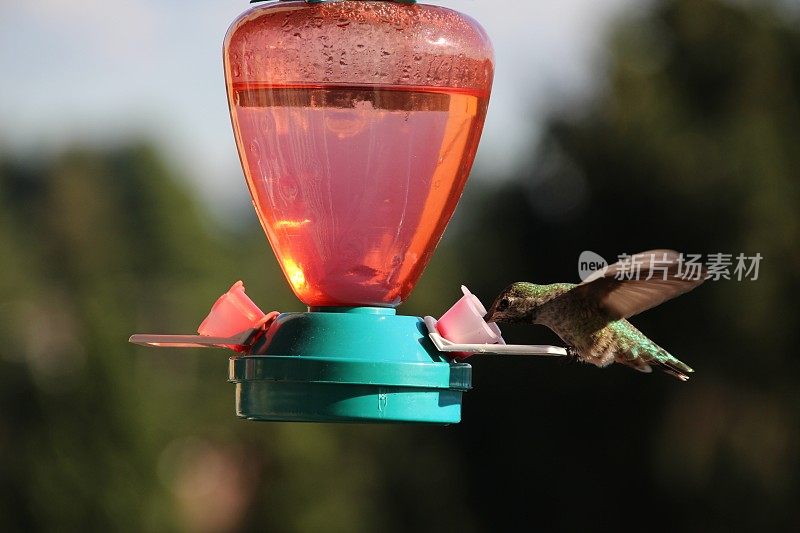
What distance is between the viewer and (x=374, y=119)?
3826 millimetres

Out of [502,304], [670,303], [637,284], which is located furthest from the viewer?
[670,303]

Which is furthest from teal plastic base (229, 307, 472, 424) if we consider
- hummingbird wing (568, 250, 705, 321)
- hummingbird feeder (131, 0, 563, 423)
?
hummingbird wing (568, 250, 705, 321)

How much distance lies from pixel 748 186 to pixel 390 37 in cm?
1643

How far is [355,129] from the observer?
384 cm

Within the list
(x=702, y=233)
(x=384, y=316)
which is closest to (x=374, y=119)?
(x=384, y=316)

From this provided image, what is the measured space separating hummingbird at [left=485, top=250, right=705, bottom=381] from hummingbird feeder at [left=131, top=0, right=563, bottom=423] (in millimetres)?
551

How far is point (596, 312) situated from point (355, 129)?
123 centimetres

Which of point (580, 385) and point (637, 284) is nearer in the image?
point (637, 284)

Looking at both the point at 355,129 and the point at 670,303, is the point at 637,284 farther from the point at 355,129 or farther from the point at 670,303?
the point at 670,303

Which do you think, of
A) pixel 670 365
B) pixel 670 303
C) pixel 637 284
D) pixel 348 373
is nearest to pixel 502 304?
pixel 637 284

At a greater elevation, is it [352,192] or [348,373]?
[352,192]

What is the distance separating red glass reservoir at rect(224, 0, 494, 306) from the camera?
12.2 ft

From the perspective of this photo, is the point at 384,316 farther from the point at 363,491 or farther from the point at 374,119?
the point at 363,491

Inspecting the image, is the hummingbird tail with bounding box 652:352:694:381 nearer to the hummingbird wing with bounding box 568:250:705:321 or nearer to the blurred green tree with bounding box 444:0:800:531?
the hummingbird wing with bounding box 568:250:705:321
